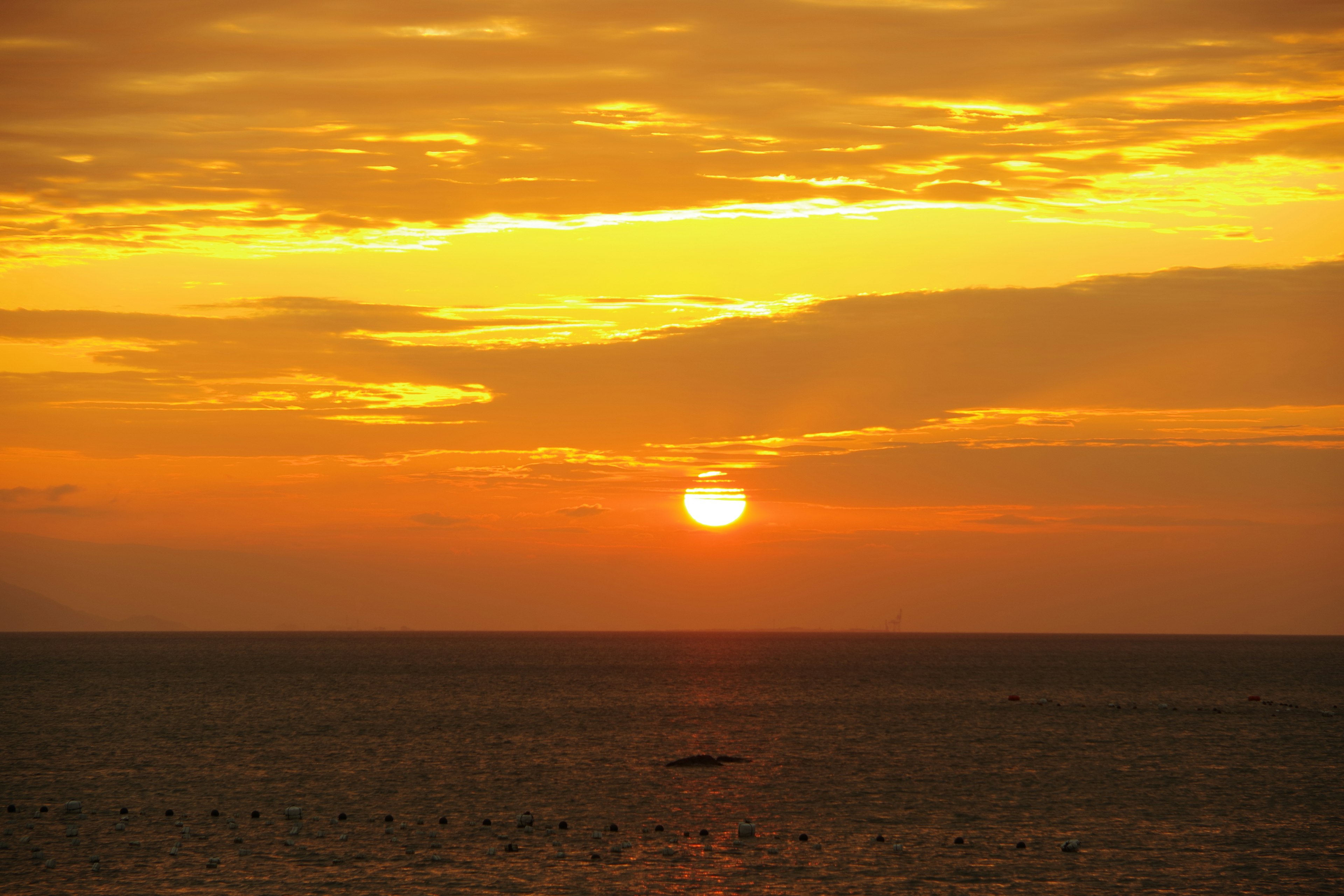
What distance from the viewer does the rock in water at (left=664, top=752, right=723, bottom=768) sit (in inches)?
2869

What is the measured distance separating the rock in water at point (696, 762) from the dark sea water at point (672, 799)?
1.32 m

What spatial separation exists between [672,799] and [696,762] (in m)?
13.0

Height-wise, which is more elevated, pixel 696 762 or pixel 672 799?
pixel 696 762

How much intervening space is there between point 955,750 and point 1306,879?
130 feet

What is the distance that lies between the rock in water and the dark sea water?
1.32 metres

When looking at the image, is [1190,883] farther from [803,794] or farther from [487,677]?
[487,677]

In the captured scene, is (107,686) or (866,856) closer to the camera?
(866,856)

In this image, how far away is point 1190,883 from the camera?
4312 centimetres

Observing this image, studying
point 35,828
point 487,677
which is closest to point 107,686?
point 487,677

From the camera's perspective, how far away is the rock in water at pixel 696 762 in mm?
72875

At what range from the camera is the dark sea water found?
44.1 metres

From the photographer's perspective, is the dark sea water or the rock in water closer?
the dark sea water

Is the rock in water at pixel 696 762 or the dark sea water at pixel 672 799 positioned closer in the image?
the dark sea water at pixel 672 799

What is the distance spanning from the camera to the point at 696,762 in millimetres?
73312
